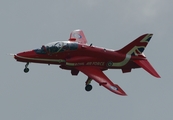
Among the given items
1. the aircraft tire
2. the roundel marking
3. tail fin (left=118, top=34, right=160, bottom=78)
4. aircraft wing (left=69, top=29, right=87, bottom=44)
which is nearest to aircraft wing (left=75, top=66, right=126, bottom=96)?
the aircraft tire

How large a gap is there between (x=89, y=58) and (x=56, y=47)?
3449 millimetres

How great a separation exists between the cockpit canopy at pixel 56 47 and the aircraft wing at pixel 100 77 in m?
2.15

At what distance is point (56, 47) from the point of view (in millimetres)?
52906

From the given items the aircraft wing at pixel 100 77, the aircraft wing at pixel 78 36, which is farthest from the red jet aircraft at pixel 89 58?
the aircraft wing at pixel 78 36

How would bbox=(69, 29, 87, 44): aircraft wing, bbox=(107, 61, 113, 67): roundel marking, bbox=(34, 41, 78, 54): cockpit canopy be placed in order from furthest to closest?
bbox=(69, 29, 87, 44): aircraft wing, bbox=(107, 61, 113, 67): roundel marking, bbox=(34, 41, 78, 54): cockpit canopy

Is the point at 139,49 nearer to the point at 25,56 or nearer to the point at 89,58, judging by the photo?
the point at 89,58

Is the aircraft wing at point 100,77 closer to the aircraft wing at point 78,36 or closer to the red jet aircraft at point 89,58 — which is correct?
the red jet aircraft at point 89,58

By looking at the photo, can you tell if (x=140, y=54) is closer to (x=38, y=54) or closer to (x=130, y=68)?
(x=130, y=68)

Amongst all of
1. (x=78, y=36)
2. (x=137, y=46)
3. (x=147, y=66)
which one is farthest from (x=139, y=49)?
(x=78, y=36)

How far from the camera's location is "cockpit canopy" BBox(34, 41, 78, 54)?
173ft

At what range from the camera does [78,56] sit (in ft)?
176

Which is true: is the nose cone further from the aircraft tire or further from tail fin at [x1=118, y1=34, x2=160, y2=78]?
tail fin at [x1=118, y1=34, x2=160, y2=78]

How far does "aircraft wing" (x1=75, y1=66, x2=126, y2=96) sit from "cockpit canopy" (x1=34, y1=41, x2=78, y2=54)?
2151 millimetres

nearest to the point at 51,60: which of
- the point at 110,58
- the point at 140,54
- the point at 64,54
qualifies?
the point at 64,54
